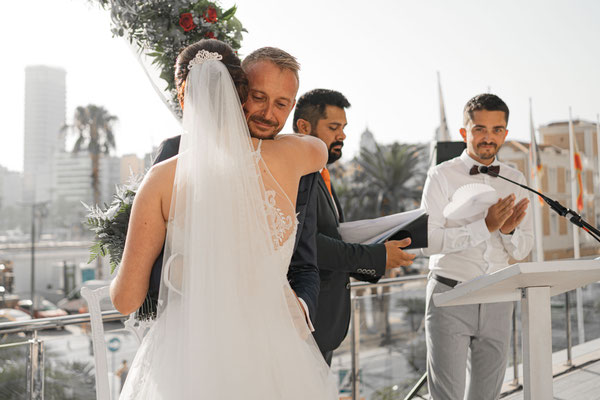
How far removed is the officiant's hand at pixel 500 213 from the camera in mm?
2590

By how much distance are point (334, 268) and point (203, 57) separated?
3.29 ft

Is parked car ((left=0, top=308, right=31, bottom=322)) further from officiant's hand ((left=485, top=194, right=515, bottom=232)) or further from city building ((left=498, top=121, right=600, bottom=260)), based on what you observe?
officiant's hand ((left=485, top=194, right=515, bottom=232))

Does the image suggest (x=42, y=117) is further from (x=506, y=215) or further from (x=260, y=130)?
(x=260, y=130)

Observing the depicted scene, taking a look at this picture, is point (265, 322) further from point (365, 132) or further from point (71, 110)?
point (365, 132)

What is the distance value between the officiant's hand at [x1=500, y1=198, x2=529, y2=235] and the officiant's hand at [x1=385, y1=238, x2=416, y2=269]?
2.37ft

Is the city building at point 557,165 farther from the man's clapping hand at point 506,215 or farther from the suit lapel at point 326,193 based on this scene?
the suit lapel at point 326,193

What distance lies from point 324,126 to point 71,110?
37785 millimetres

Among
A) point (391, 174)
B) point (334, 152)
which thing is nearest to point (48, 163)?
point (391, 174)

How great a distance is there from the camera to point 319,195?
2266mm

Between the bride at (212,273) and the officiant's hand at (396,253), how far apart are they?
747 mm

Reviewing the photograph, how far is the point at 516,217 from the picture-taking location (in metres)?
2.65

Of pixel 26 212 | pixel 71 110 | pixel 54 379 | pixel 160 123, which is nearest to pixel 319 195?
pixel 160 123

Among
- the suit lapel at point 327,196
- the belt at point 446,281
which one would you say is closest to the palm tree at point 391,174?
the belt at point 446,281

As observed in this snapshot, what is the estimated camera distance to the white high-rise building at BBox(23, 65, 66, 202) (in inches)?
2714
